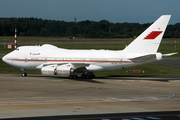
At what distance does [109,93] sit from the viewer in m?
33.3

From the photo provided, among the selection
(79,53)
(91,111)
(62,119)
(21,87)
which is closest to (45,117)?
(62,119)

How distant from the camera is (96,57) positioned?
45.8 meters

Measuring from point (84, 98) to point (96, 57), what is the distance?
16.5 meters

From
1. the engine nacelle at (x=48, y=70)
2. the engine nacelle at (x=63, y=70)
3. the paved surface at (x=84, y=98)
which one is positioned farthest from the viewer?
the engine nacelle at (x=48, y=70)

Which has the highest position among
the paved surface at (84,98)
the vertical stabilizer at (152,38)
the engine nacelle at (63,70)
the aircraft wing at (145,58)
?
the vertical stabilizer at (152,38)

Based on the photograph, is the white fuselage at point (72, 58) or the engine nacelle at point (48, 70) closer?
the engine nacelle at point (48, 70)

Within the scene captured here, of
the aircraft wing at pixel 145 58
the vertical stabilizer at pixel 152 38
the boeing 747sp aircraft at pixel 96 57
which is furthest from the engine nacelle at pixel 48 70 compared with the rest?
the vertical stabilizer at pixel 152 38

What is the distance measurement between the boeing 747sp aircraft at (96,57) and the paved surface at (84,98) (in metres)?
4.35

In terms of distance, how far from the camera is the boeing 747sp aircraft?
4422 centimetres

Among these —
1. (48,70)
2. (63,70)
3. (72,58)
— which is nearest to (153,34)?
(72,58)

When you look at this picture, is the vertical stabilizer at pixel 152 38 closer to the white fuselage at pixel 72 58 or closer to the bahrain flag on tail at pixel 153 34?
the bahrain flag on tail at pixel 153 34

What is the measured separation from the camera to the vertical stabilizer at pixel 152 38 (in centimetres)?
4456

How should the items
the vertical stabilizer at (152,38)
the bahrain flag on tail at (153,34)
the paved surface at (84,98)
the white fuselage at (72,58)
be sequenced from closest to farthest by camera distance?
the paved surface at (84,98) → the vertical stabilizer at (152,38) → the bahrain flag on tail at (153,34) → the white fuselage at (72,58)

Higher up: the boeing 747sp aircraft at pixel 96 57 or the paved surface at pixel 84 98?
the boeing 747sp aircraft at pixel 96 57
